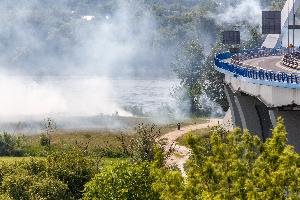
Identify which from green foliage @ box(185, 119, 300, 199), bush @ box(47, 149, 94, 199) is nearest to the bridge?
green foliage @ box(185, 119, 300, 199)

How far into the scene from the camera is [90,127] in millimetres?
98375

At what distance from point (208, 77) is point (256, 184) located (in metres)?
86.9

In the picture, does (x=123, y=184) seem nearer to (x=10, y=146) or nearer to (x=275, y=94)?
(x=275, y=94)

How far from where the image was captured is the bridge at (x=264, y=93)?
4250cm

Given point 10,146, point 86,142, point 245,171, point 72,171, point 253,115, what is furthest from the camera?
point 86,142

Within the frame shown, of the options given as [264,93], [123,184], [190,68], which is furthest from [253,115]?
[190,68]

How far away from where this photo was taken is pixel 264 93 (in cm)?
4631

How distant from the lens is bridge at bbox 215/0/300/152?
1673 inches

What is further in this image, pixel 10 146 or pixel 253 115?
pixel 10 146

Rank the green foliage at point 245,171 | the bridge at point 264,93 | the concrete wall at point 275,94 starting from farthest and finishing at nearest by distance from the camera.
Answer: the bridge at point 264,93 → the concrete wall at point 275,94 → the green foliage at point 245,171

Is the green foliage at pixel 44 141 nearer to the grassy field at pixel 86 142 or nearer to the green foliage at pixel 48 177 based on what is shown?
the grassy field at pixel 86 142

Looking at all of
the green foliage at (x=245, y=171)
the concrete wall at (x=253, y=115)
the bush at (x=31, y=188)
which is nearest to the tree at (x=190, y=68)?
the concrete wall at (x=253, y=115)

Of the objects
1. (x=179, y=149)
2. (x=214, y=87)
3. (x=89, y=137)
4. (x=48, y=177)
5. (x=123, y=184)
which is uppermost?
(x=123, y=184)

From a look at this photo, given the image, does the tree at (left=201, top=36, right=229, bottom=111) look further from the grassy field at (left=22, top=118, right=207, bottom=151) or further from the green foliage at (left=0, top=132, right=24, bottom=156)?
the green foliage at (left=0, top=132, right=24, bottom=156)
